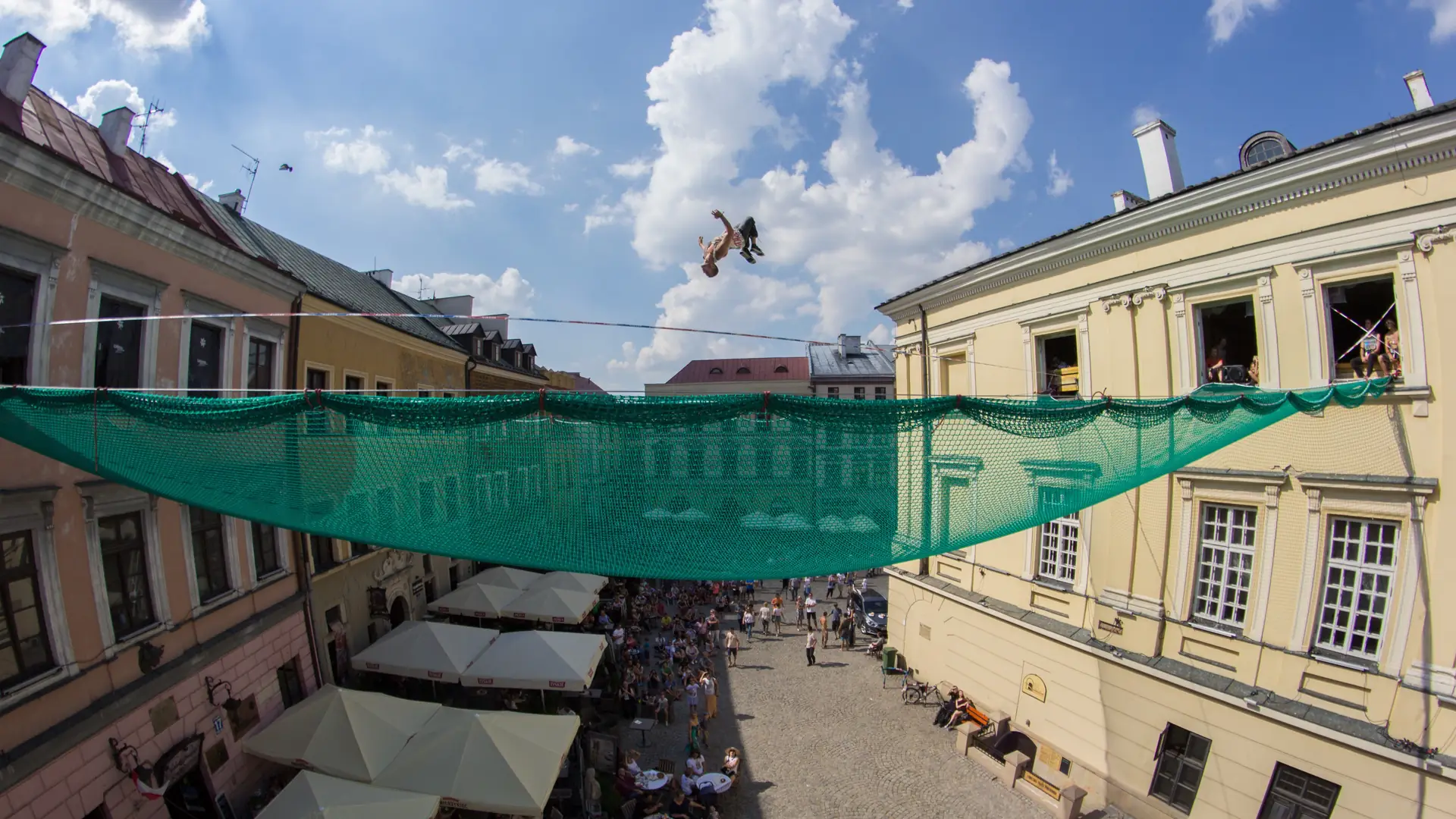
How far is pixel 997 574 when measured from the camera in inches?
427

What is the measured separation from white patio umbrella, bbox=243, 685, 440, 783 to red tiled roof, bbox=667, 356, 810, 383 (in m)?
36.2

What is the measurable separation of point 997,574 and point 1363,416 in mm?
5588

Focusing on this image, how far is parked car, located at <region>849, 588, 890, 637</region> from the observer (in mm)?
17297

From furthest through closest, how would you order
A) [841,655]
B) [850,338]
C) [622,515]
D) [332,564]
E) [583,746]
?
[850,338] → [841,655] → [332,564] → [583,746] → [622,515]

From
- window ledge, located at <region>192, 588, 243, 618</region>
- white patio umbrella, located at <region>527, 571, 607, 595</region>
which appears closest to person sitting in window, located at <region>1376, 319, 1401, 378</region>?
window ledge, located at <region>192, 588, 243, 618</region>

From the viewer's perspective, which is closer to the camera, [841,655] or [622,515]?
[622,515]

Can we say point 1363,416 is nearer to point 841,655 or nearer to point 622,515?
point 622,515

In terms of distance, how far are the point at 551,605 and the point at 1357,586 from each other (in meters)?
14.1

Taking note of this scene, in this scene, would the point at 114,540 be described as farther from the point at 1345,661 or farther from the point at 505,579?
the point at 1345,661

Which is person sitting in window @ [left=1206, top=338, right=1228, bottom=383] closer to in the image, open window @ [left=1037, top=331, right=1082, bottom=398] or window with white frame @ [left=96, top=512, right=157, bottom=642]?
open window @ [left=1037, top=331, right=1082, bottom=398]

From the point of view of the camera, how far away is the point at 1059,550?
9789 millimetres

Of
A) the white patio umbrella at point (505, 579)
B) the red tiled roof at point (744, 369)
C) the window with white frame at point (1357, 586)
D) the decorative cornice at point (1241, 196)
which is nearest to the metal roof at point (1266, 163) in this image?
the decorative cornice at point (1241, 196)

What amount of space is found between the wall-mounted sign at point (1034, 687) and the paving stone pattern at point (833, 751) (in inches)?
58.5

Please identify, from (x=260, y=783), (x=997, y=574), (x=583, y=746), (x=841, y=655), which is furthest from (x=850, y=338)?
(x=260, y=783)
